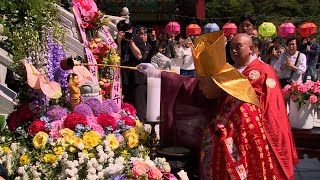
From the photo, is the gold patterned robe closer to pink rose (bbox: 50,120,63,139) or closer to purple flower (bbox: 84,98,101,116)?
purple flower (bbox: 84,98,101,116)

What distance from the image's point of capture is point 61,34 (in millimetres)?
3648

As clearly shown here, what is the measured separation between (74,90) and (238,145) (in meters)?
1.17

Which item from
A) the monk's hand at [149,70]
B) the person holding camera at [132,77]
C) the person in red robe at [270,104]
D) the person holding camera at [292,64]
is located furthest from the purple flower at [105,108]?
the person holding camera at [292,64]

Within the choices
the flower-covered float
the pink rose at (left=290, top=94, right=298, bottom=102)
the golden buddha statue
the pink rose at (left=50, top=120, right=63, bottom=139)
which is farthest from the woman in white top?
the pink rose at (left=50, top=120, right=63, bottom=139)

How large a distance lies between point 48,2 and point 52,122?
0.93m

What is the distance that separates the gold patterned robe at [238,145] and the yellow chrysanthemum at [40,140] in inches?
41.9

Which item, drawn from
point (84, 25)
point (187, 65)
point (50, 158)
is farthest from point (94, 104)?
point (187, 65)

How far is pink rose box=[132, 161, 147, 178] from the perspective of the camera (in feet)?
8.63

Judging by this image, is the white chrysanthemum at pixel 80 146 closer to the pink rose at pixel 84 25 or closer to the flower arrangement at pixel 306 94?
the pink rose at pixel 84 25

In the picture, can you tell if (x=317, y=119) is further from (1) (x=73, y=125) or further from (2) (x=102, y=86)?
(1) (x=73, y=125)

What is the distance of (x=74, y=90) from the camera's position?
127 inches

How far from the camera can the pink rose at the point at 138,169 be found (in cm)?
263

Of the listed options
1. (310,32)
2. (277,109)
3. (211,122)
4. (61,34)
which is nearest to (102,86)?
(61,34)

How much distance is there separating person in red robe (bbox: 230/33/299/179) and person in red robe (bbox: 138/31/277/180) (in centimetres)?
5
